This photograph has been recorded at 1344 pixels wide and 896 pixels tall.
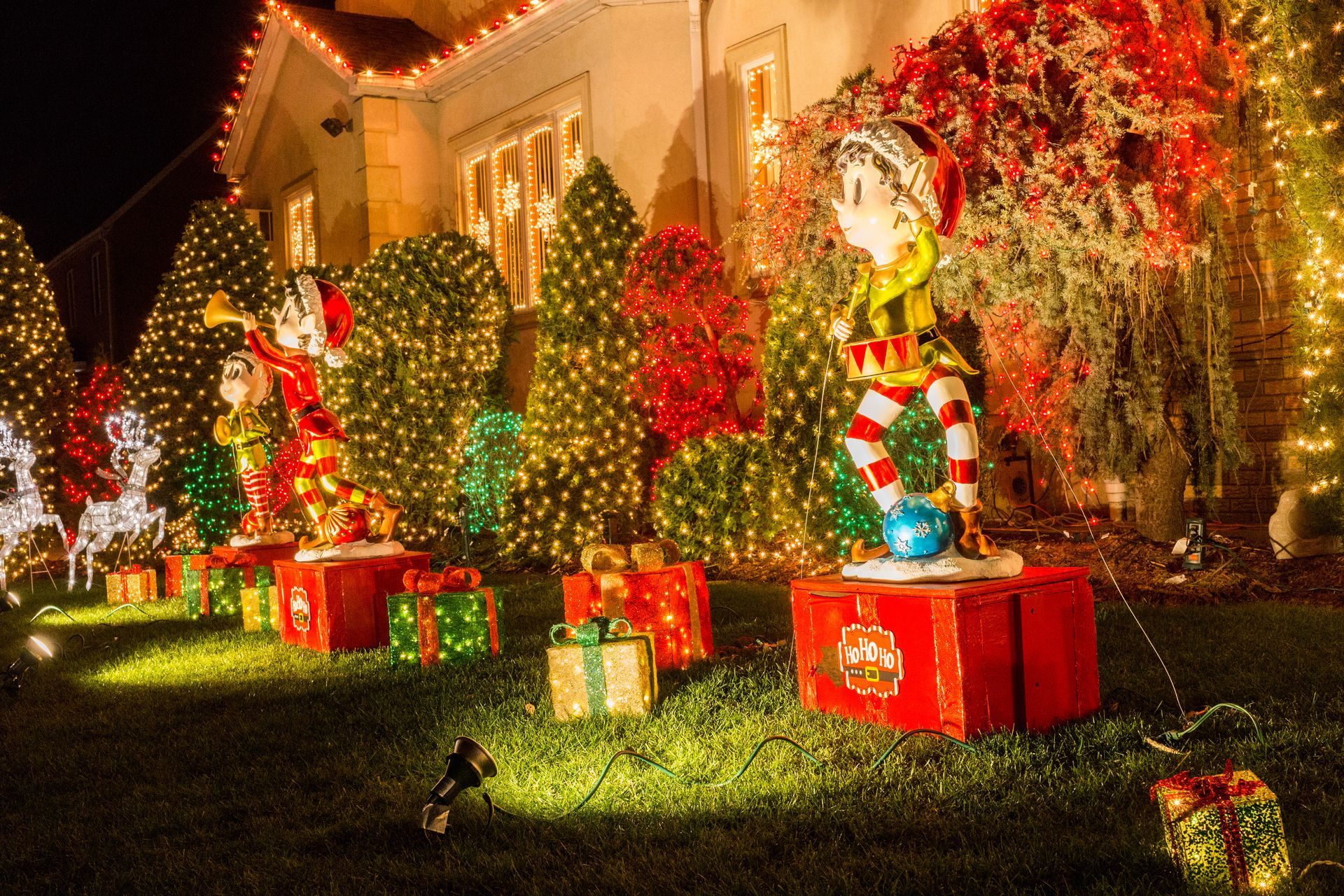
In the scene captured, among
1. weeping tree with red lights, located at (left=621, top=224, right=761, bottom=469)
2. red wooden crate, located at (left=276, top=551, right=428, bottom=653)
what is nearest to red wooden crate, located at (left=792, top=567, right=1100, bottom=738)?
red wooden crate, located at (left=276, top=551, right=428, bottom=653)

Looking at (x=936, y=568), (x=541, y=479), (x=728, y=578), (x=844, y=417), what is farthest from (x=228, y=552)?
(x=936, y=568)

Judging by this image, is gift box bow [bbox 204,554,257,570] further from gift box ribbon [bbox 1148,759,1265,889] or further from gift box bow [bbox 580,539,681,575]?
gift box ribbon [bbox 1148,759,1265,889]

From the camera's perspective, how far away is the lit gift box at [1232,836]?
120 inches

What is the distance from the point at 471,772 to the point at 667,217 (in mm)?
10958

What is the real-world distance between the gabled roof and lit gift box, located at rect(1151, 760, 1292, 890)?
15.9 metres

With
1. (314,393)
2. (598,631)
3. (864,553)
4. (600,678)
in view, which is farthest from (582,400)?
(864,553)

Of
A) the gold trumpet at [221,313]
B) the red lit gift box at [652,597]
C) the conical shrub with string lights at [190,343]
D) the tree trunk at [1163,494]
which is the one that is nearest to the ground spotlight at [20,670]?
the gold trumpet at [221,313]

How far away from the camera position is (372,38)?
18.4m

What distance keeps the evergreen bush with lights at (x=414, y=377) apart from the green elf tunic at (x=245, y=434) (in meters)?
2.99

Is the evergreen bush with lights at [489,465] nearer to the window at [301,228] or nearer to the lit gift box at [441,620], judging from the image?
the lit gift box at [441,620]

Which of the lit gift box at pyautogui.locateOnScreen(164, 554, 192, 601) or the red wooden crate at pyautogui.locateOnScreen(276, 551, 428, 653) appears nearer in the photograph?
the red wooden crate at pyautogui.locateOnScreen(276, 551, 428, 653)

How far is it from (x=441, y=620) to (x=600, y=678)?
2.05m

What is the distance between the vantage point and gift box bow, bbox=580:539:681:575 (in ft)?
22.1

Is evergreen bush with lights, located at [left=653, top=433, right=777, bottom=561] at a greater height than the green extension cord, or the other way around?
evergreen bush with lights, located at [left=653, top=433, right=777, bottom=561]
